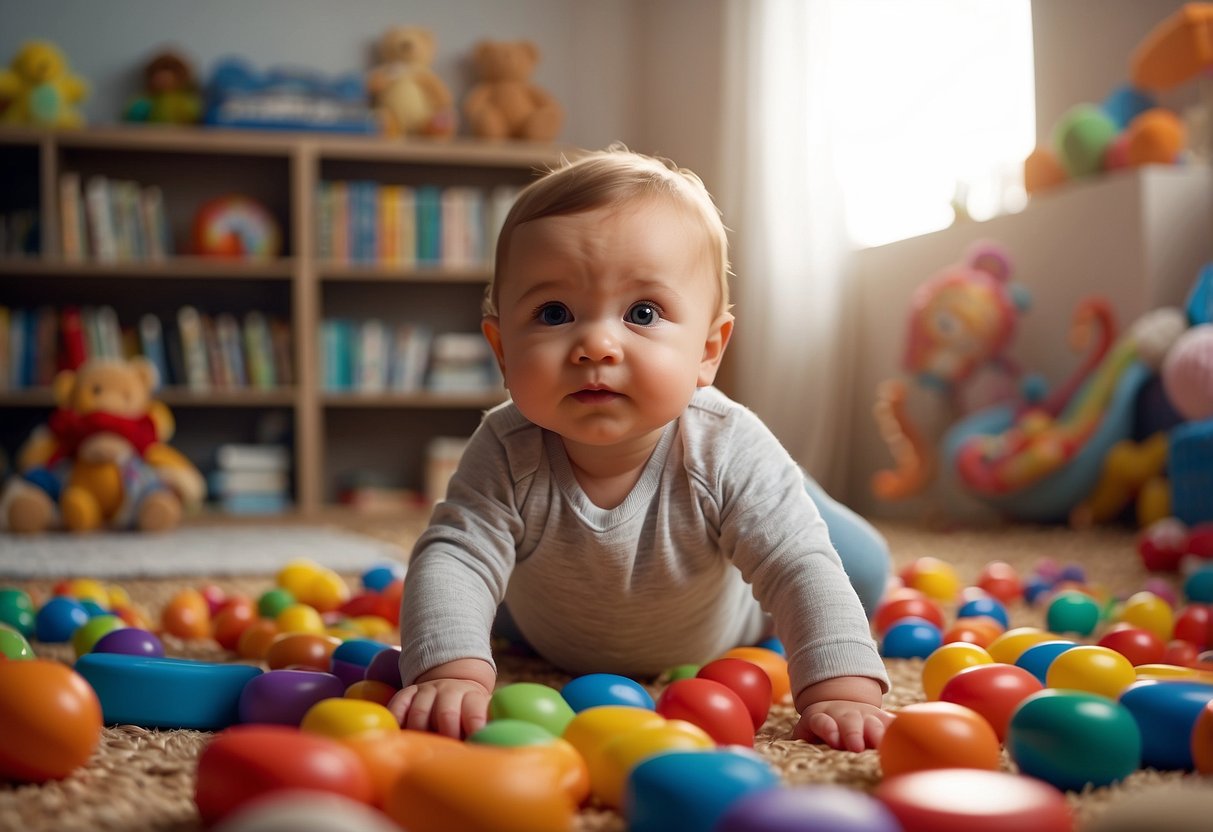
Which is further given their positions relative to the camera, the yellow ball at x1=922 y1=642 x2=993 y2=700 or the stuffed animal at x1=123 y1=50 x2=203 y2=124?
the stuffed animal at x1=123 y1=50 x2=203 y2=124

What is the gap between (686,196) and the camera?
2.93 ft

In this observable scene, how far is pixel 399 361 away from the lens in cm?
366

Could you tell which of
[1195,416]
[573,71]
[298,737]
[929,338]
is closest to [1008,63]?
[929,338]

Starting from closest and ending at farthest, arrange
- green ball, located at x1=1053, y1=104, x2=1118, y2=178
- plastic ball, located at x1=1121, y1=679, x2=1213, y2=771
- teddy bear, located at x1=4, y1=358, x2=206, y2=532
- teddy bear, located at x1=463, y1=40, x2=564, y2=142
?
plastic ball, located at x1=1121, y1=679, x2=1213, y2=771 < green ball, located at x1=1053, y1=104, x2=1118, y2=178 < teddy bear, located at x1=4, y1=358, x2=206, y2=532 < teddy bear, located at x1=463, y1=40, x2=564, y2=142

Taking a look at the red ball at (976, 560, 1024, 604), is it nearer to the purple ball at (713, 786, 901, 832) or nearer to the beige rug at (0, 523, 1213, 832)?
the beige rug at (0, 523, 1213, 832)

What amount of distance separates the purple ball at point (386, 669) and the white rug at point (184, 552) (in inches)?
43.9

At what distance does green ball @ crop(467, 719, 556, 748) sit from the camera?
617 mm

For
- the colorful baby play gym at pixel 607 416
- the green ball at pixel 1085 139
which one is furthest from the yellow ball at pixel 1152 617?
the green ball at pixel 1085 139

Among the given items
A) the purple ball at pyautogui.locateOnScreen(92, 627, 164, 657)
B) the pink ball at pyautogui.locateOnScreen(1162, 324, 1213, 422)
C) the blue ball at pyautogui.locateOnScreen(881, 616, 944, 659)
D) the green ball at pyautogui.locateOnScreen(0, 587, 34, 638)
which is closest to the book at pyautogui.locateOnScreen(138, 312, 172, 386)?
the green ball at pyautogui.locateOnScreen(0, 587, 34, 638)

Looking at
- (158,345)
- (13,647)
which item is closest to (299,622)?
(13,647)

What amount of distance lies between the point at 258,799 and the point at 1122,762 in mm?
446

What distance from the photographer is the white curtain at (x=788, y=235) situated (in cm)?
328

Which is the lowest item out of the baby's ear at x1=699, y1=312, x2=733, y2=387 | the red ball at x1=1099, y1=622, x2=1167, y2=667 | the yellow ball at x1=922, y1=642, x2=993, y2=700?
the red ball at x1=1099, y1=622, x2=1167, y2=667

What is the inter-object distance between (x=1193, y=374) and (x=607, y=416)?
58.0 inches
